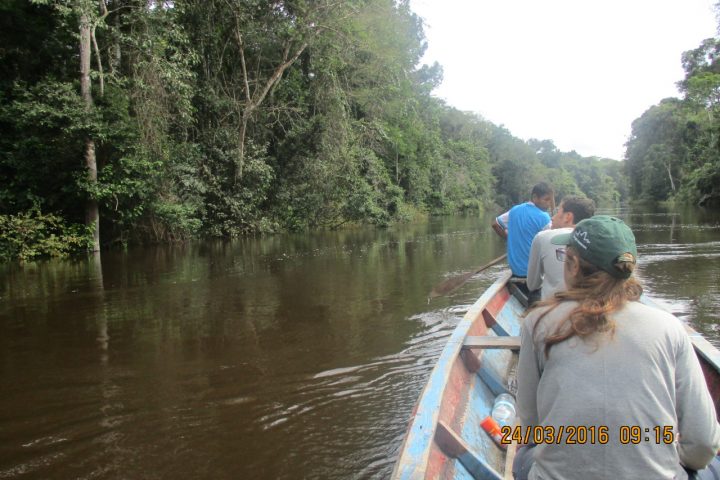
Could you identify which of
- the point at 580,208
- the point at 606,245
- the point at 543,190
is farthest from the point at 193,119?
the point at 606,245

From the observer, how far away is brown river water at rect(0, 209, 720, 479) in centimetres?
344

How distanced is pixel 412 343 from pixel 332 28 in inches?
670

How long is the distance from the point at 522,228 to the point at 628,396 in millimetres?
3828

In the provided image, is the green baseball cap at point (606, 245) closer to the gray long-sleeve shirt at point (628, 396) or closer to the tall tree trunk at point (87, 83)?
the gray long-sleeve shirt at point (628, 396)

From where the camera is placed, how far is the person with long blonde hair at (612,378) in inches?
53.7

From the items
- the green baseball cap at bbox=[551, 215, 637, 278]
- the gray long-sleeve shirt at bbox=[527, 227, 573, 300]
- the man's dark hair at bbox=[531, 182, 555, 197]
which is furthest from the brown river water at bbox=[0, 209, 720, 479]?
the green baseball cap at bbox=[551, 215, 637, 278]

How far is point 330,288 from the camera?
942 centimetres

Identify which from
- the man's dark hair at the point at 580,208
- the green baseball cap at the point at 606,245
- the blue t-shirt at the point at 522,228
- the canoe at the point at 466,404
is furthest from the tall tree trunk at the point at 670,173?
the green baseball cap at the point at 606,245

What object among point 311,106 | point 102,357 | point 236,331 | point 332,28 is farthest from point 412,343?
point 311,106

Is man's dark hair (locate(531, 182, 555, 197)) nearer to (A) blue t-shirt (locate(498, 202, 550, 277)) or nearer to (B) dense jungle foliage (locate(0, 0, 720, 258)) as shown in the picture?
(A) blue t-shirt (locate(498, 202, 550, 277))

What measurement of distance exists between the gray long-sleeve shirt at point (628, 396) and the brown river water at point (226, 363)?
6.77ft

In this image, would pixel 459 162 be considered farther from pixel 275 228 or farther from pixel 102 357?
pixel 102 357

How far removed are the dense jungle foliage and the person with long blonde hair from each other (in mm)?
14600

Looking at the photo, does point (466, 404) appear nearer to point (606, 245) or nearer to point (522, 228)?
point (606, 245)
